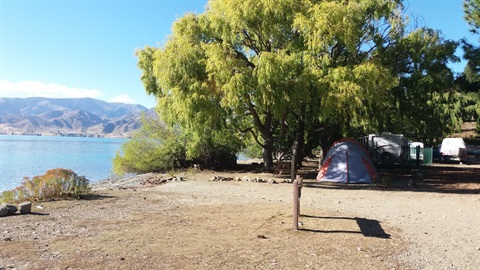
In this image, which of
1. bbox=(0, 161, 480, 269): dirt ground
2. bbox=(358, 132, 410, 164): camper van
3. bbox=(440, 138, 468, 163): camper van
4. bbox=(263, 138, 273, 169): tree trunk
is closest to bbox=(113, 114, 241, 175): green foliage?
bbox=(263, 138, 273, 169): tree trunk

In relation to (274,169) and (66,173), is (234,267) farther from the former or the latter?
(274,169)

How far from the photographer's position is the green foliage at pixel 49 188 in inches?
402

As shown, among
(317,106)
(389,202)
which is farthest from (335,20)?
(389,202)

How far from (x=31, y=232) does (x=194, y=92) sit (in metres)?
9.87

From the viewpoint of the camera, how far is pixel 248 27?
53.9 feet

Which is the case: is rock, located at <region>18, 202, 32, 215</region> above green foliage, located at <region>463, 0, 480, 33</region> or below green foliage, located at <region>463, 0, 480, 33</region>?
below

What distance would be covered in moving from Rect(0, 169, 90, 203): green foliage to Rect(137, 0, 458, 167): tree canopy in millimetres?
5692

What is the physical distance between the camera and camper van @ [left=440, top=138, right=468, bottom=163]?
35.7 metres

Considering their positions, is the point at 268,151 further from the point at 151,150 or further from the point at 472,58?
the point at 472,58

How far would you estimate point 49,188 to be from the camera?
10789 millimetres

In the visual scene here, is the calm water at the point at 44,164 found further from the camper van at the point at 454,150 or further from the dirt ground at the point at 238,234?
the camper van at the point at 454,150

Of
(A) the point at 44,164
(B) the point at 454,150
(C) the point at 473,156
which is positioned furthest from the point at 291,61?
(A) the point at 44,164

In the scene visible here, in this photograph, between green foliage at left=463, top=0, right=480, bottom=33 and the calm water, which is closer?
green foliage at left=463, top=0, right=480, bottom=33

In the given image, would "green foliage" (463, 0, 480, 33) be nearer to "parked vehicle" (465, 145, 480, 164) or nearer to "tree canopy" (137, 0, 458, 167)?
"tree canopy" (137, 0, 458, 167)
